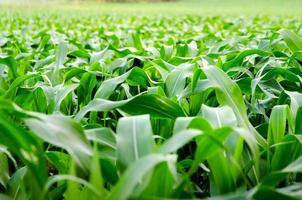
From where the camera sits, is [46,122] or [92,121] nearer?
[46,122]

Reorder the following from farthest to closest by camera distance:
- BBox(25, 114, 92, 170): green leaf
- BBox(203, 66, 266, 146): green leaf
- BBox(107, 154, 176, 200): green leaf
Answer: BBox(203, 66, 266, 146): green leaf < BBox(25, 114, 92, 170): green leaf < BBox(107, 154, 176, 200): green leaf

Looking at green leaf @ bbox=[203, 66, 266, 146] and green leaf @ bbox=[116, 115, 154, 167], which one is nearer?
green leaf @ bbox=[116, 115, 154, 167]

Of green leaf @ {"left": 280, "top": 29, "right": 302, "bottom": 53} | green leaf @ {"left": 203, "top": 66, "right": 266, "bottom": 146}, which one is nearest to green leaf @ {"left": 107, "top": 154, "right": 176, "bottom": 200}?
green leaf @ {"left": 203, "top": 66, "right": 266, "bottom": 146}

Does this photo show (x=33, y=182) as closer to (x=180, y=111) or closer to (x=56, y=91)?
(x=180, y=111)

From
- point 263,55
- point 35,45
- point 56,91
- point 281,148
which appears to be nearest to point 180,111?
point 281,148

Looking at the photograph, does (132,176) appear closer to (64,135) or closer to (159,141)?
(64,135)

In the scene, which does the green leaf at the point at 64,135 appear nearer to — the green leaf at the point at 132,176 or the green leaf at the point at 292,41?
the green leaf at the point at 132,176

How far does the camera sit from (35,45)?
3.18m

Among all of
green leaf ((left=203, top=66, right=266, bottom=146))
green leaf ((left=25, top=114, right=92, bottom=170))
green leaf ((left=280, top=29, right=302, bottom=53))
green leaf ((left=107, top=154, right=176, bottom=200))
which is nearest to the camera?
green leaf ((left=107, top=154, right=176, bottom=200))

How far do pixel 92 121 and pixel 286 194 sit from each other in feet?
2.09

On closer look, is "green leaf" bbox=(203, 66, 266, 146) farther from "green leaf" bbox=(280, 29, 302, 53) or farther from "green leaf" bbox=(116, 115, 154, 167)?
"green leaf" bbox=(280, 29, 302, 53)

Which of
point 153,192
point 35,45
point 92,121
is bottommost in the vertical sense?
point 35,45

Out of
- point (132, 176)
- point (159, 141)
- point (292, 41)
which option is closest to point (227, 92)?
point (159, 141)

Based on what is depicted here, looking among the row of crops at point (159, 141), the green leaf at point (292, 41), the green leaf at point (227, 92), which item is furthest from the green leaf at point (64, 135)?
the green leaf at point (292, 41)
